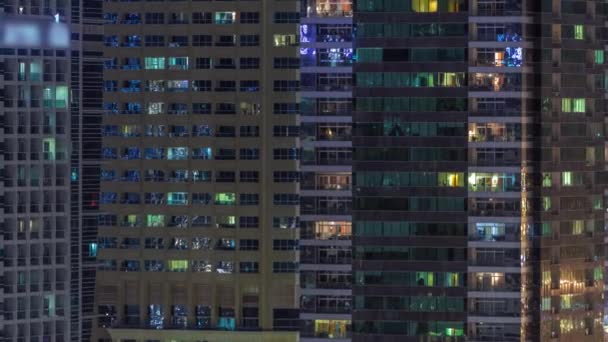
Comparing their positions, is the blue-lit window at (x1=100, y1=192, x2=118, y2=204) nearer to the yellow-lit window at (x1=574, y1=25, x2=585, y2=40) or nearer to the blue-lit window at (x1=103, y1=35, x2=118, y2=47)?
the blue-lit window at (x1=103, y1=35, x2=118, y2=47)

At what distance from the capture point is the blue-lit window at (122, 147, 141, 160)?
107 metres

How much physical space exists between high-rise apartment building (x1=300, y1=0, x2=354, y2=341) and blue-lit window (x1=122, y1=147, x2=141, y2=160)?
14.5 metres

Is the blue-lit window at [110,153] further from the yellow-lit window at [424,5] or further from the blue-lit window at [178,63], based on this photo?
the yellow-lit window at [424,5]

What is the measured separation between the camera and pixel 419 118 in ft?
303

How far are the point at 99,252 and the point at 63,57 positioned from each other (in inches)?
562

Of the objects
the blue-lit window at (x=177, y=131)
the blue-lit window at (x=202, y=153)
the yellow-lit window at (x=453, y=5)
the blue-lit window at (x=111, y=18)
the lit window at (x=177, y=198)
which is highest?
the blue-lit window at (x=111, y=18)

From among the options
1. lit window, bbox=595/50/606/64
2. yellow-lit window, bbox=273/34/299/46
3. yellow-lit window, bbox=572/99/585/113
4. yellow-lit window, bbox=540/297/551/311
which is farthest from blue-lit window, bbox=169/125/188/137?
yellow-lit window, bbox=540/297/551/311

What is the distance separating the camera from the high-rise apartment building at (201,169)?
10619cm

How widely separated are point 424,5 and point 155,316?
24.8m

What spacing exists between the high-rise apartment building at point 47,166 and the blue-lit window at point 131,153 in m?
9.10

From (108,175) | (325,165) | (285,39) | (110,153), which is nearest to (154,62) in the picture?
(110,153)

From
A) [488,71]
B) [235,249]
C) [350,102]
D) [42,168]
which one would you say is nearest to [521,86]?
[488,71]

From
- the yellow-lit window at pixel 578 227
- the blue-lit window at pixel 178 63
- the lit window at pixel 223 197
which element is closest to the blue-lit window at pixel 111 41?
the blue-lit window at pixel 178 63

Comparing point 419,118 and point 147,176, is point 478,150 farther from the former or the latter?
point 147,176
